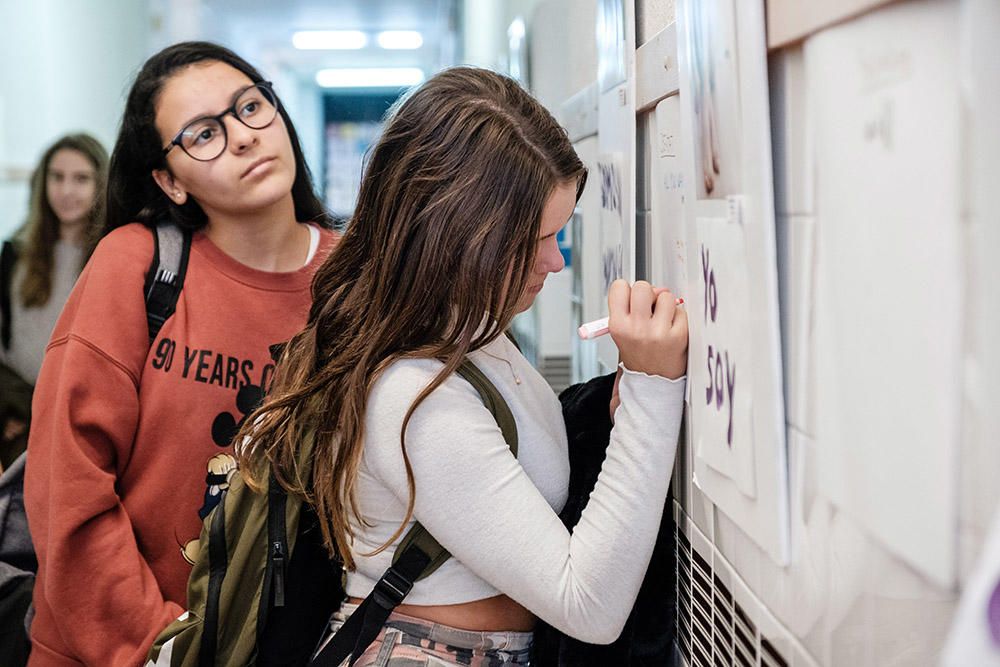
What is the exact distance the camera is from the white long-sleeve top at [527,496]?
96 cm

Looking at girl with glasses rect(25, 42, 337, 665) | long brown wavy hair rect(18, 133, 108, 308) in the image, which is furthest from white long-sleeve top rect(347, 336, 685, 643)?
long brown wavy hair rect(18, 133, 108, 308)

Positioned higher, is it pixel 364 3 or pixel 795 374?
pixel 364 3

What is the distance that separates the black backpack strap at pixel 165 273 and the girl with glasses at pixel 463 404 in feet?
1.44

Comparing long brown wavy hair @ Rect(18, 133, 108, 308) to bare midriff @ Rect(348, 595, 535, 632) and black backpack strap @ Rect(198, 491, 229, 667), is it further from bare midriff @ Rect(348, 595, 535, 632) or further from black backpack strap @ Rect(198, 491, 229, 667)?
bare midriff @ Rect(348, 595, 535, 632)

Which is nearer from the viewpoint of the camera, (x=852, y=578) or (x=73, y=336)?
(x=852, y=578)

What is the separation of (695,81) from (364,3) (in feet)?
21.7

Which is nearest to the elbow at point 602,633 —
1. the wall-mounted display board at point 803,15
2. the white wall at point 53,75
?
the wall-mounted display board at point 803,15

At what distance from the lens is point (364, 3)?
274 inches

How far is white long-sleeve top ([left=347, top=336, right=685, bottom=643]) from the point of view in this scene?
959 millimetres

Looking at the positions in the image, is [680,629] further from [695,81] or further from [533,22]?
[533,22]

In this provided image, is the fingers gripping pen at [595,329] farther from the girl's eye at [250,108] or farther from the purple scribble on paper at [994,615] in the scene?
the girl's eye at [250,108]

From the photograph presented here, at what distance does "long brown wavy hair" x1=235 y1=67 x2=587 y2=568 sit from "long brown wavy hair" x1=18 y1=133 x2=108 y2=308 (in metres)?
1.83

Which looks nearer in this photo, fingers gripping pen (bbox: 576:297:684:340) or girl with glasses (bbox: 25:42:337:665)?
fingers gripping pen (bbox: 576:297:684:340)

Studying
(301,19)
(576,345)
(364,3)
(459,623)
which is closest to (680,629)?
(459,623)
